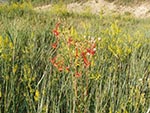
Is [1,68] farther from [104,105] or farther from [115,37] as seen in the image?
[115,37]

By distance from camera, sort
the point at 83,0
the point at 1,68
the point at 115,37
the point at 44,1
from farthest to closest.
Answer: the point at 44,1
the point at 83,0
the point at 115,37
the point at 1,68

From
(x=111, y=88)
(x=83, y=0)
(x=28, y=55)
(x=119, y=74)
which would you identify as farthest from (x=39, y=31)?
(x=83, y=0)

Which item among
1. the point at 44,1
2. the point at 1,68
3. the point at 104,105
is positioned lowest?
the point at 44,1

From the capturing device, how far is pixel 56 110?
147cm

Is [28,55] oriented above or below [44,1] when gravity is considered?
above

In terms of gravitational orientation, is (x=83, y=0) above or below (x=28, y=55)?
below

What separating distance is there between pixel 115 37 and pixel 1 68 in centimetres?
140

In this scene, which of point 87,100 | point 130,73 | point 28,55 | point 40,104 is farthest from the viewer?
point 28,55

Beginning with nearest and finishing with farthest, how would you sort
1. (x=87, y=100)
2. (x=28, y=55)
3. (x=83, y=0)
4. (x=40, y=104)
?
(x=40, y=104), (x=87, y=100), (x=28, y=55), (x=83, y=0)

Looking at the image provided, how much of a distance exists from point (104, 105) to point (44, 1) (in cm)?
2851

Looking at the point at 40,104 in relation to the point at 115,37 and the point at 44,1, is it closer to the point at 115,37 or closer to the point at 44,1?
the point at 115,37

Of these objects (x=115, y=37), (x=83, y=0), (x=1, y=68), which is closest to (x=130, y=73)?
(x=1, y=68)

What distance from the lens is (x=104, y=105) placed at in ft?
5.05

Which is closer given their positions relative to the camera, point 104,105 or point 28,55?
point 104,105
